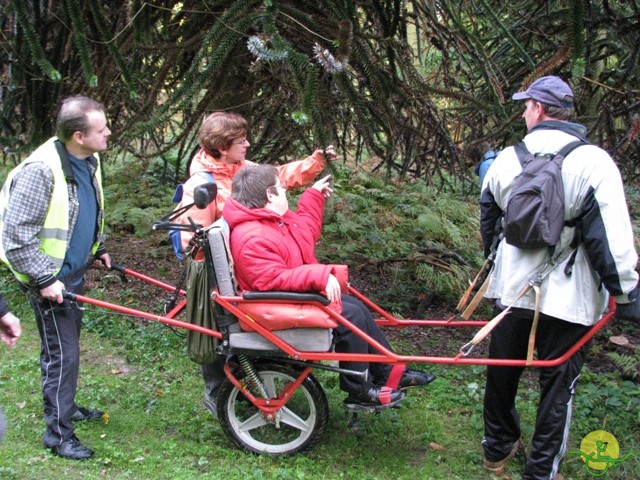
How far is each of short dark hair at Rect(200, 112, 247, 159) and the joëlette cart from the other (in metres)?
0.48

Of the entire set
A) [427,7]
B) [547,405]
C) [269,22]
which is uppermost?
[427,7]

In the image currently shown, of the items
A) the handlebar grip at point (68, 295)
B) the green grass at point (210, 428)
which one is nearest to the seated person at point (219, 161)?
the handlebar grip at point (68, 295)

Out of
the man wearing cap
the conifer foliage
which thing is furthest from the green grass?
the conifer foliage

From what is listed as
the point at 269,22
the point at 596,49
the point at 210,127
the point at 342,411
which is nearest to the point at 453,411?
the point at 342,411

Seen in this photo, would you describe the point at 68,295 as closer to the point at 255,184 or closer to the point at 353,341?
the point at 255,184

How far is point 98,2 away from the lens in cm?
511

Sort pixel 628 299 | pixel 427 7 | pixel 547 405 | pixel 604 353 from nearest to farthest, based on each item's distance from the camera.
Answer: pixel 628 299 < pixel 547 405 < pixel 427 7 < pixel 604 353

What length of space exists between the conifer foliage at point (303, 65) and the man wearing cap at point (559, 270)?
39 cm

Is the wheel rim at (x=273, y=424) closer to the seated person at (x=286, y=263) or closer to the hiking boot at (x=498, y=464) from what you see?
the seated person at (x=286, y=263)

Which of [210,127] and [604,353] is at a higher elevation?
[210,127]

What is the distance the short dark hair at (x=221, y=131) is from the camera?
4324 millimetres

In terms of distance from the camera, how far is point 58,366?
13.4 feet

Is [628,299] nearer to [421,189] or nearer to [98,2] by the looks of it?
[98,2]

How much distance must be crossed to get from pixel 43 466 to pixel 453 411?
285 cm
